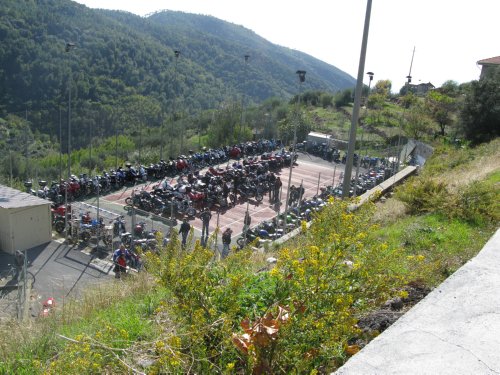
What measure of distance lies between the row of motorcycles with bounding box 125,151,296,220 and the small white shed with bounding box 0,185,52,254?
280 centimetres

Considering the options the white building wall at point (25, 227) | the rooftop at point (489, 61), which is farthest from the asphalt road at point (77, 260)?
the rooftop at point (489, 61)

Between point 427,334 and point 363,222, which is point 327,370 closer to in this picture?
point 427,334

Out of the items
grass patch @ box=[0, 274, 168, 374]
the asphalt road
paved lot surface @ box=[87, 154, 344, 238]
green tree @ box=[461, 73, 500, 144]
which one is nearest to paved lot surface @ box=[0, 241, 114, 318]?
the asphalt road

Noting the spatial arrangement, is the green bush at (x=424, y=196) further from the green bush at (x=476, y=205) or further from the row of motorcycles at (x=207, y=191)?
the row of motorcycles at (x=207, y=191)

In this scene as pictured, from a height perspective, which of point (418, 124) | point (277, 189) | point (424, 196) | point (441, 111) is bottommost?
point (277, 189)

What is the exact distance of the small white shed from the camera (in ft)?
41.8

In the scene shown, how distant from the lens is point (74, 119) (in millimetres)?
44375

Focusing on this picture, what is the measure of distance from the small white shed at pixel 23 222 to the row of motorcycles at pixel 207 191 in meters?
2.80

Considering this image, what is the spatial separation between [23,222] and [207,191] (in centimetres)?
697

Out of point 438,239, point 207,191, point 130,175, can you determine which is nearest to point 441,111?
point 207,191

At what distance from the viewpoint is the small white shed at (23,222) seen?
12.7m

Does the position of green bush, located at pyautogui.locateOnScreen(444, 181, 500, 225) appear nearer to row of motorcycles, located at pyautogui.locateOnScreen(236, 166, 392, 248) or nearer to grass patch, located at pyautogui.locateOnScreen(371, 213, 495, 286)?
grass patch, located at pyautogui.locateOnScreen(371, 213, 495, 286)

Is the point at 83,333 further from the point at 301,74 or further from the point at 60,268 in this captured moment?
the point at 301,74

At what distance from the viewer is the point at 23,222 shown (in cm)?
1297
